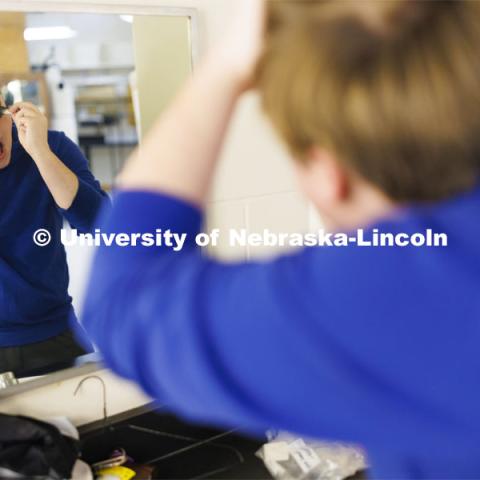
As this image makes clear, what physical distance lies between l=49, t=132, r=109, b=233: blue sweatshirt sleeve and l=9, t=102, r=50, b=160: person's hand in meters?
0.05

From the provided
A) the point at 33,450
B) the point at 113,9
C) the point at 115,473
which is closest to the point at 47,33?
the point at 113,9

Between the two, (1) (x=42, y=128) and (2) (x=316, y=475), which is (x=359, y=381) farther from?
(2) (x=316, y=475)

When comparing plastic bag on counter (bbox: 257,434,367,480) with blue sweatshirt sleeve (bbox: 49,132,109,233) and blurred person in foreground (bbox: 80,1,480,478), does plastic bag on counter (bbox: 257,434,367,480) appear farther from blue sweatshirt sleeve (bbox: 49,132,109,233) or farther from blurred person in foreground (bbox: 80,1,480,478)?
blurred person in foreground (bbox: 80,1,480,478)

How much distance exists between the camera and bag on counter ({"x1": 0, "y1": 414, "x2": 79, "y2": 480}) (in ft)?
3.26

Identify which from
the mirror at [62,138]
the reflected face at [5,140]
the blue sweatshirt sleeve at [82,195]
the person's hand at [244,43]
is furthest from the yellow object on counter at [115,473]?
the person's hand at [244,43]

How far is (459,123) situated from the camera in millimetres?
290

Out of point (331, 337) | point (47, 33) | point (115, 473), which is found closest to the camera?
point (331, 337)

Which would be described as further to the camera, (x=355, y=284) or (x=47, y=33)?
(x=47, y=33)

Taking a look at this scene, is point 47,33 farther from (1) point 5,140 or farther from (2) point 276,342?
(2) point 276,342

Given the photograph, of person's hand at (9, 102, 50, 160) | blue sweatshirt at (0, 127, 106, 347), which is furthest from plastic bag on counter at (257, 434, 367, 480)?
person's hand at (9, 102, 50, 160)

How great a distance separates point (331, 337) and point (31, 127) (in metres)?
0.88

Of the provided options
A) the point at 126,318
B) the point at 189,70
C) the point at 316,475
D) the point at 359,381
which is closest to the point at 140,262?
the point at 126,318

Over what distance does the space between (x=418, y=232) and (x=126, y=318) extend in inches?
6.6

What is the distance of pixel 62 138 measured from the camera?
3.45ft
